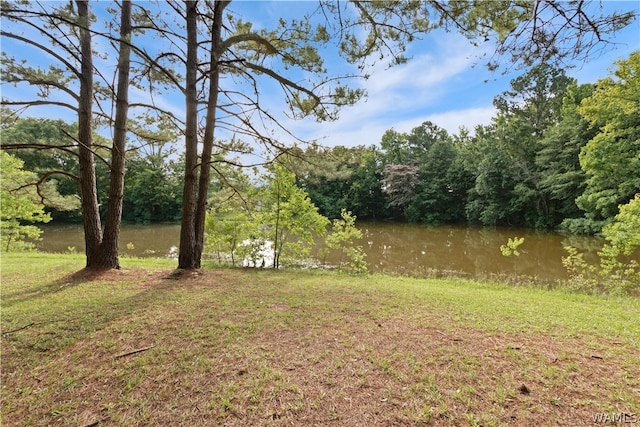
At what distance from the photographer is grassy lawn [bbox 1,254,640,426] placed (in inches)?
72.1

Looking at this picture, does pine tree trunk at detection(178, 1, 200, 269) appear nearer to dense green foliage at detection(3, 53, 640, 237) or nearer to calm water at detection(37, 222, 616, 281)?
dense green foliage at detection(3, 53, 640, 237)

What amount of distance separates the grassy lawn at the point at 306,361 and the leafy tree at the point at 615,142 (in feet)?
39.5

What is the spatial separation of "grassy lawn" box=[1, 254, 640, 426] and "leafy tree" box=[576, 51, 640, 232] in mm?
12026

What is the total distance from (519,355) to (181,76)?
24.5 ft

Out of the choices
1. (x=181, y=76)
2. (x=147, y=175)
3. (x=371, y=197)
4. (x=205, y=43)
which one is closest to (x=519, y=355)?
(x=205, y=43)

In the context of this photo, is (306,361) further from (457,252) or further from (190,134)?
(457,252)

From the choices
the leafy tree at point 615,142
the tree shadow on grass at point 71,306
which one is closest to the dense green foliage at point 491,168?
the leafy tree at point 615,142

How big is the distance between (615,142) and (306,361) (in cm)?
1758

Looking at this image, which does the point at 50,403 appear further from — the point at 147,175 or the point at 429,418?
the point at 147,175

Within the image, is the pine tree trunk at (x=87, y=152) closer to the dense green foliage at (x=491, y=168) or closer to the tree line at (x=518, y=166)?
the dense green foliage at (x=491, y=168)

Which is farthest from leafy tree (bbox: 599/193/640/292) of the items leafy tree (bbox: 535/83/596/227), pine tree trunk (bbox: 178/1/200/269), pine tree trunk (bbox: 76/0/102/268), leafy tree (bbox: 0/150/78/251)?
leafy tree (bbox: 0/150/78/251)

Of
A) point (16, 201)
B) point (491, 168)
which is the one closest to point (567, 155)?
point (491, 168)

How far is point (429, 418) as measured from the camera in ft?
5.78

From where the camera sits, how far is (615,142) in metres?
12.8
